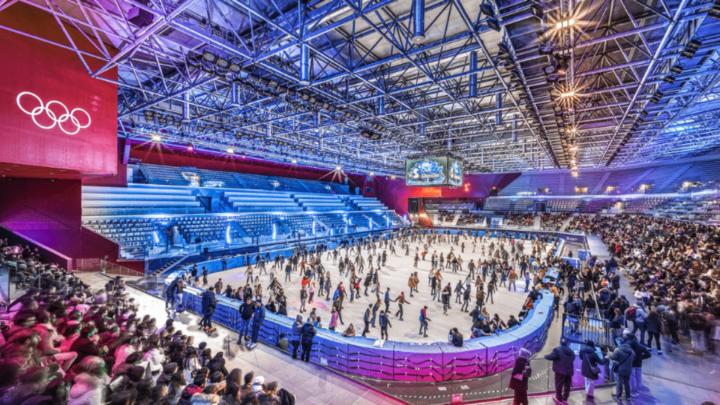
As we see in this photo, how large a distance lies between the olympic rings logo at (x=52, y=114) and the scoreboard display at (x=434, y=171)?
16.2 metres

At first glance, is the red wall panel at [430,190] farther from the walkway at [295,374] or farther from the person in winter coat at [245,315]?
the walkway at [295,374]

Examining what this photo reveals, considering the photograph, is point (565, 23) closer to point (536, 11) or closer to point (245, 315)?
point (536, 11)

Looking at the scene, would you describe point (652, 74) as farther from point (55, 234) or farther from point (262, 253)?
point (55, 234)

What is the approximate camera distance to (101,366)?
3.47 m

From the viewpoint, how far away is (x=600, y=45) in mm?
8305

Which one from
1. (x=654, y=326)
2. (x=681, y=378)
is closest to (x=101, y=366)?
(x=681, y=378)

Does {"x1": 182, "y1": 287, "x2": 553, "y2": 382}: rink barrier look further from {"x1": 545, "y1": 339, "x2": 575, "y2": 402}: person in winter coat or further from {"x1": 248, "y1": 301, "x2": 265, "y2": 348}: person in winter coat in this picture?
{"x1": 545, "y1": 339, "x2": 575, "y2": 402}: person in winter coat

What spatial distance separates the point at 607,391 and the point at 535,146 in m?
21.2

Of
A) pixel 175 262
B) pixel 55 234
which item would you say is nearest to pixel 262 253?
pixel 175 262

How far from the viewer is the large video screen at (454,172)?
19078mm

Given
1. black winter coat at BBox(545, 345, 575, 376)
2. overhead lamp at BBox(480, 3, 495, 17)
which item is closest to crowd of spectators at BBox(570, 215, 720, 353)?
black winter coat at BBox(545, 345, 575, 376)

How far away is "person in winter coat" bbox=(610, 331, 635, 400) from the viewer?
16.7ft

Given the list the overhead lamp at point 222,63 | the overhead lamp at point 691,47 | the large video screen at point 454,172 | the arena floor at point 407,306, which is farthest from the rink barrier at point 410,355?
the large video screen at point 454,172

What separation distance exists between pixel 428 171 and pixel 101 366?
1813 centimetres
